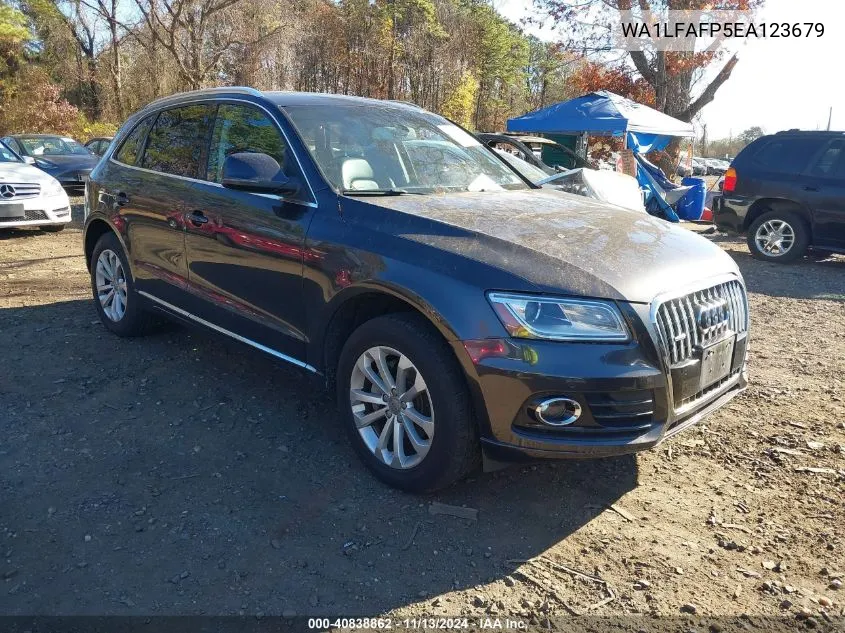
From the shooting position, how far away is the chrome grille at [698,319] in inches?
107

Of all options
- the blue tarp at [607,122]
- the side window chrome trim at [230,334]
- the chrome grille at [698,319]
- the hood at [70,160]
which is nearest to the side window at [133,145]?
the side window chrome trim at [230,334]

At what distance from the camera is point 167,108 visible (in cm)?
470

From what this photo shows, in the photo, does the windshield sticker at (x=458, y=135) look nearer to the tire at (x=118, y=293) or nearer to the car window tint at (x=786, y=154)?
the tire at (x=118, y=293)

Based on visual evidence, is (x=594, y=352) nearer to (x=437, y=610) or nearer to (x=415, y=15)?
(x=437, y=610)

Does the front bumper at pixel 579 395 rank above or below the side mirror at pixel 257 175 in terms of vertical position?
below

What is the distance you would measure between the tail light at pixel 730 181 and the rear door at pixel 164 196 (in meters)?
7.95

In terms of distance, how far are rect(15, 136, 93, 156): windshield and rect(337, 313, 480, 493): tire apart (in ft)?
49.0

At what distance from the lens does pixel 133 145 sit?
494cm

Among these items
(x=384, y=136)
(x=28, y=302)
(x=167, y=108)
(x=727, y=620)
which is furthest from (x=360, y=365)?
(x=28, y=302)

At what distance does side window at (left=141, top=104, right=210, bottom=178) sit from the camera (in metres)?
4.23

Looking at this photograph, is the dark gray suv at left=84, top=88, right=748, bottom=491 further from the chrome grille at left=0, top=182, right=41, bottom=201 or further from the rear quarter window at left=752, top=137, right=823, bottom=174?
the rear quarter window at left=752, top=137, right=823, bottom=174

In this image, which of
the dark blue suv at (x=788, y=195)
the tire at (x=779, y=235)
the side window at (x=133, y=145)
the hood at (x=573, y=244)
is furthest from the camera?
the tire at (x=779, y=235)

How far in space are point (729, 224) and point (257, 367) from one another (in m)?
7.88

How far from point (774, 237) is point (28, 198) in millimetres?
10282
